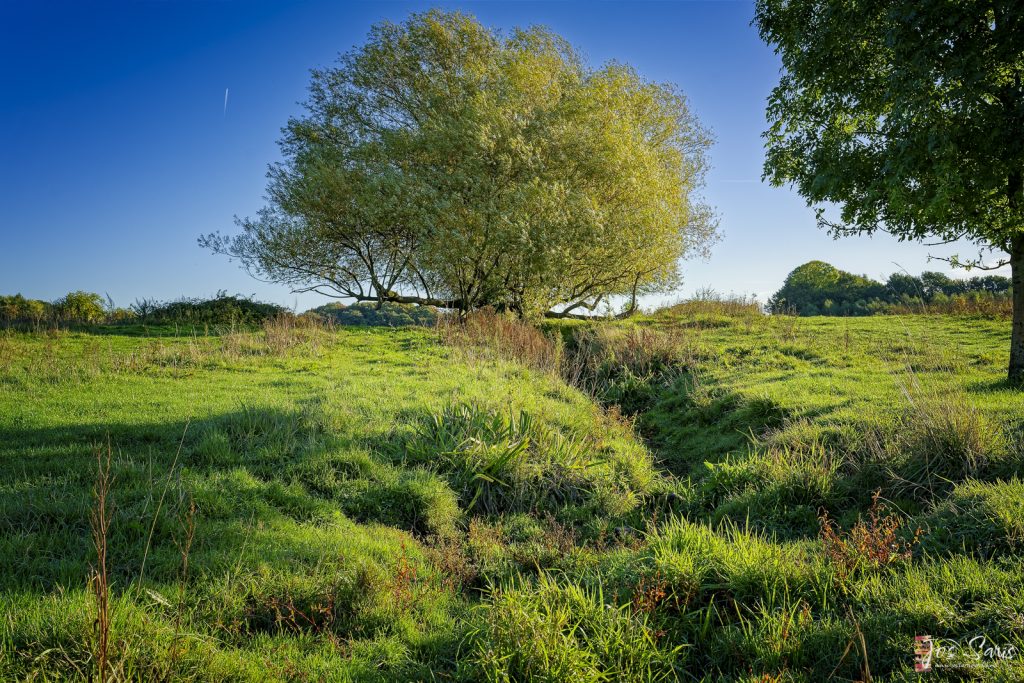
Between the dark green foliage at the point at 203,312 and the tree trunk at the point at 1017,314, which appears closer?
the tree trunk at the point at 1017,314

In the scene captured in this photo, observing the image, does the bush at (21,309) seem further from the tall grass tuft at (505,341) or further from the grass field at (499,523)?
the tall grass tuft at (505,341)

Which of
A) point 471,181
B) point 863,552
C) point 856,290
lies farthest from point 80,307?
point 856,290

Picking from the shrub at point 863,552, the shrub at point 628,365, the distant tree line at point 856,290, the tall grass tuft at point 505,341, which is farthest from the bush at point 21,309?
the distant tree line at point 856,290

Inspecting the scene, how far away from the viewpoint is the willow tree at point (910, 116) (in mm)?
8422

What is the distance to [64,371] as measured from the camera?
10.7 m

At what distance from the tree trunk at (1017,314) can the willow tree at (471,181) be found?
1157cm

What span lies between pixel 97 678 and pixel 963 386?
12.8 m

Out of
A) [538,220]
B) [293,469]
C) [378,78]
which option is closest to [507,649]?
[293,469]

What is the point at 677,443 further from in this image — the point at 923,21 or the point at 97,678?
the point at 97,678

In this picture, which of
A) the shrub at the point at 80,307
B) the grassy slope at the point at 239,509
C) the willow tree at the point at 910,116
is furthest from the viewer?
the shrub at the point at 80,307

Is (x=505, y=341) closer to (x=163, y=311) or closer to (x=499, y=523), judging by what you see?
(x=499, y=523)

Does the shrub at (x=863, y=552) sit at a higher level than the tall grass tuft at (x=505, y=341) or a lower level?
lower

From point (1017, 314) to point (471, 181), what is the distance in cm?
1530

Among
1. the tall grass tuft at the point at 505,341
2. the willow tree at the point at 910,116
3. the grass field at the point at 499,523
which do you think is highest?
the willow tree at the point at 910,116
